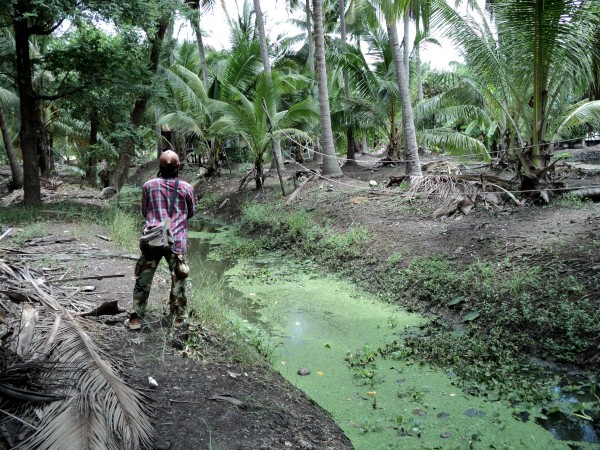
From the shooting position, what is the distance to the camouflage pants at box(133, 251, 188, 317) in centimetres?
394

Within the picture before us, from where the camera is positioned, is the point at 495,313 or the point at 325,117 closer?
the point at 495,313

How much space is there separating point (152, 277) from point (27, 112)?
8.10 m

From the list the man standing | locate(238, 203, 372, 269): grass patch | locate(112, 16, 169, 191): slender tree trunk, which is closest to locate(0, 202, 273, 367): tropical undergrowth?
the man standing

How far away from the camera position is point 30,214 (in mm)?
8914

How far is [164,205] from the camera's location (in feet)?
12.9

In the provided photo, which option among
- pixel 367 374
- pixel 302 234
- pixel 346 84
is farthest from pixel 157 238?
pixel 346 84

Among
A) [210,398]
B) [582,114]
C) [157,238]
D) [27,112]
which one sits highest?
[27,112]

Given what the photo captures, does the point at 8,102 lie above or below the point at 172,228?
above

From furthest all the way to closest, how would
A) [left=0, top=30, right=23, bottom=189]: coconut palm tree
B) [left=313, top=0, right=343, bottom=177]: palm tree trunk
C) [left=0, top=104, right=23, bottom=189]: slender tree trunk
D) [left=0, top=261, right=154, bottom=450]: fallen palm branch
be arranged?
[left=0, top=104, right=23, bottom=189]: slender tree trunk, [left=313, top=0, right=343, bottom=177]: palm tree trunk, [left=0, top=30, right=23, bottom=189]: coconut palm tree, [left=0, top=261, right=154, bottom=450]: fallen palm branch

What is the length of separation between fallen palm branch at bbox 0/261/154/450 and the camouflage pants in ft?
2.46

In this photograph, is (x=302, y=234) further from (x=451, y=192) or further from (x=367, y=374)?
(x=367, y=374)

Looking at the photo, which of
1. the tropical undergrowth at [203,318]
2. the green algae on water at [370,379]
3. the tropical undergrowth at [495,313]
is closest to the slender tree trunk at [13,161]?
the tropical undergrowth at [203,318]

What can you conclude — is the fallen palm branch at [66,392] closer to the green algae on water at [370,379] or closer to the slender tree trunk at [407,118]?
the green algae on water at [370,379]

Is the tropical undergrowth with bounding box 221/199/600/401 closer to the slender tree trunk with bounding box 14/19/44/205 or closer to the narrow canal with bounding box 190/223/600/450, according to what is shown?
the narrow canal with bounding box 190/223/600/450
